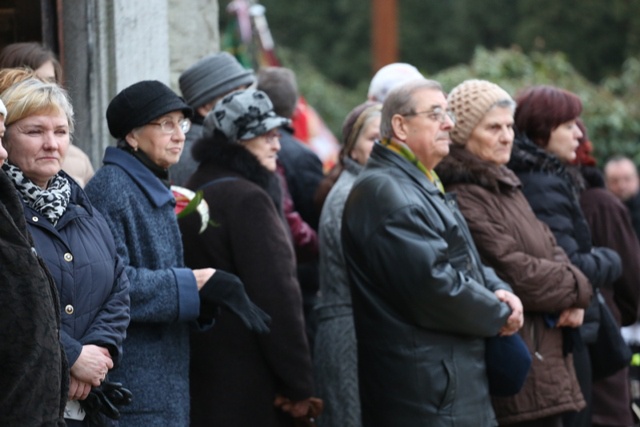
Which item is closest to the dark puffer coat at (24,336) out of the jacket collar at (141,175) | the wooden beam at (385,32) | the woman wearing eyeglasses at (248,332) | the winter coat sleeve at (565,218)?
the jacket collar at (141,175)

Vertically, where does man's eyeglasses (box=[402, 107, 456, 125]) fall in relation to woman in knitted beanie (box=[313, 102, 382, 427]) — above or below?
above

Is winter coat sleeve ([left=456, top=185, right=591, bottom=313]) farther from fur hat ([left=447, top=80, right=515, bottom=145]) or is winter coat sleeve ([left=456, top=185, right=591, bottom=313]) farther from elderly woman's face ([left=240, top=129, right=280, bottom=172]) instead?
elderly woman's face ([left=240, top=129, right=280, bottom=172])

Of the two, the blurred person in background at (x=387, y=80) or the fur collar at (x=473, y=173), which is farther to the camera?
the blurred person in background at (x=387, y=80)

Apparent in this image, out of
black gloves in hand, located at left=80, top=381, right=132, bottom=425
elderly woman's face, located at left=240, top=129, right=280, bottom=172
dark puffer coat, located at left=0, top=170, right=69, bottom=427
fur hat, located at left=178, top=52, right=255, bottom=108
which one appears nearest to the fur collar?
elderly woman's face, located at left=240, top=129, right=280, bottom=172

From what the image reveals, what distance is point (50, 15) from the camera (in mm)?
6199

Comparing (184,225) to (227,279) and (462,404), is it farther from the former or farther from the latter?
(462,404)

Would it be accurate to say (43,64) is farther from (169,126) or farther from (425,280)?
(425,280)

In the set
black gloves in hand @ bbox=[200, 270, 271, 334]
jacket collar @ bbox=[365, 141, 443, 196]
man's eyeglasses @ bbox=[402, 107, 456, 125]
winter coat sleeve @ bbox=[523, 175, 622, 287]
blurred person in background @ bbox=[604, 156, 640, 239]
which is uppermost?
man's eyeglasses @ bbox=[402, 107, 456, 125]

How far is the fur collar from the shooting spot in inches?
235

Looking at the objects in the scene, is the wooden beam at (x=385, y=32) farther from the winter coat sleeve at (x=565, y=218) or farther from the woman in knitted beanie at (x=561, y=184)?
the winter coat sleeve at (x=565, y=218)

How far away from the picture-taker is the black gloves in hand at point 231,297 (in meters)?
4.88

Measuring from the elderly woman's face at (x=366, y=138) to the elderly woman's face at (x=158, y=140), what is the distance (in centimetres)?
190

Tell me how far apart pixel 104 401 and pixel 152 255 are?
0.72 m

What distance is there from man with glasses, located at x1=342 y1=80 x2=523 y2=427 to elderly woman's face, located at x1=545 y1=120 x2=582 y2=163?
1.28 m
